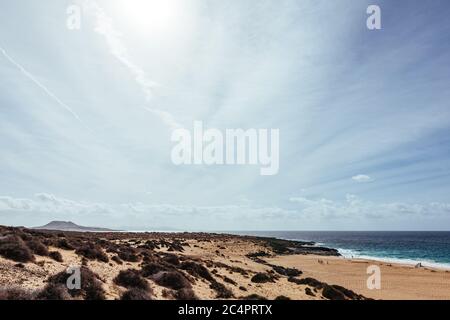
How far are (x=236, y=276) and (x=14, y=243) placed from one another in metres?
15.8

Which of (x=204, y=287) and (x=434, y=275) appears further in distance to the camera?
(x=434, y=275)

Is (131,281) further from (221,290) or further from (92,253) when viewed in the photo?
(92,253)

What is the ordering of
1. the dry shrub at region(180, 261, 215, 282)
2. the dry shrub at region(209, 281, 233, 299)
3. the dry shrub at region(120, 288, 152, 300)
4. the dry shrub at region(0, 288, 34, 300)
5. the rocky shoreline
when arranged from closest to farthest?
the dry shrub at region(0, 288, 34, 300)
the rocky shoreline
the dry shrub at region(120, 288, 152, 300)
the dry shrub at region(209, 281, 233, 299)
the dry shrub at region(180, 261, 215, 282)

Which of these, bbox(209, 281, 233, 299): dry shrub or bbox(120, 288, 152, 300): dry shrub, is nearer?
bbox(120, 288, 152, 300): dry shrub

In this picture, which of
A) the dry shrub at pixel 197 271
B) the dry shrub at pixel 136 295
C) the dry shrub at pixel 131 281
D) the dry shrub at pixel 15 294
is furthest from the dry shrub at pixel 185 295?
the dry shrub at pixel 15 294

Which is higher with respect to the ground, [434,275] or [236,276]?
[236,276]

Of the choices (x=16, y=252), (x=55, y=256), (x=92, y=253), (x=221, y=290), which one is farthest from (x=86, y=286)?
(x=92, y=253)

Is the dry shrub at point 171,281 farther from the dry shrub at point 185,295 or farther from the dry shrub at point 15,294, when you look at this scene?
the dry shrub at point 15,294

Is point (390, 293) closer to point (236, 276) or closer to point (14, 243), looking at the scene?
point (236, 276)

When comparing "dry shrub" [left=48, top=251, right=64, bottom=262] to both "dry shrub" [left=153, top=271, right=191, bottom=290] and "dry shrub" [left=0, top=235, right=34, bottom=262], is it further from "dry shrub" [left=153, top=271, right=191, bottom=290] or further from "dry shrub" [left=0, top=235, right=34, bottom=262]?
"dry shrub" [left=153, top=271, right=191, bottom=290]

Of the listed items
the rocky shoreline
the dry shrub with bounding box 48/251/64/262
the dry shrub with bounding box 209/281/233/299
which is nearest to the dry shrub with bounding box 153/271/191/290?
the rocky shoreline

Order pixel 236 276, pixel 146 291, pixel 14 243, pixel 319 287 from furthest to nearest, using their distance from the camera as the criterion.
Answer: pixel 236 276 < pixel 319 287 < pixel 14 243 < pixel 146 291

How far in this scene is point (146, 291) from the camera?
16.2 m
